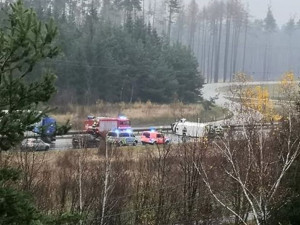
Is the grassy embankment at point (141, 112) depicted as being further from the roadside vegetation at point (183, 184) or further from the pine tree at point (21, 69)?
the pine tree at point (21, 69)

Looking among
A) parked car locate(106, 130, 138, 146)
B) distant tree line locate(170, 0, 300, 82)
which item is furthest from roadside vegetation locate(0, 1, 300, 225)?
distant tree line locate(170, 0, 300, 82)

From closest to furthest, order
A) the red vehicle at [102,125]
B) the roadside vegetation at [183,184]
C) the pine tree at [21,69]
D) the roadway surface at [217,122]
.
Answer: the pine tree at [21,69] < the roadside vegetation at [183,184] < the roadway surface at [217,122] < the red vehicle at [102,125]

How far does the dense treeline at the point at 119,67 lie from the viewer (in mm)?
41625

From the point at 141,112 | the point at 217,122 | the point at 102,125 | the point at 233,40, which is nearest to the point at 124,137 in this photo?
the point at 102,125

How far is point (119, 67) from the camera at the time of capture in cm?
4244

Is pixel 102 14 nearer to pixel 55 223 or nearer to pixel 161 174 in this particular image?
pixel 161 174

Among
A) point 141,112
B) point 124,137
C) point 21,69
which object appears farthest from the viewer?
point 141,112

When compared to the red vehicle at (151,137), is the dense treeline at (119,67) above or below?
above

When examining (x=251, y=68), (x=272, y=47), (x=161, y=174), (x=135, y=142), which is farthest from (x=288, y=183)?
(x=272, y=47)

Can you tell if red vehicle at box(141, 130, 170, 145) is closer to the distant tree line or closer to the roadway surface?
the roadway surface

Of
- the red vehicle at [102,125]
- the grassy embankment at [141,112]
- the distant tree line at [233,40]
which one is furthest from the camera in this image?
the distant tree line at [233,40]

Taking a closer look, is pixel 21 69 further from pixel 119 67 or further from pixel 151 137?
pixel 119 67

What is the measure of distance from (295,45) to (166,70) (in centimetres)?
7678

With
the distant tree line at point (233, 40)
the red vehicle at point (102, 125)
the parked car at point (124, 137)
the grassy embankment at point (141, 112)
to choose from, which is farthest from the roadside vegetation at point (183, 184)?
the distant tree line at point (233, 40)
